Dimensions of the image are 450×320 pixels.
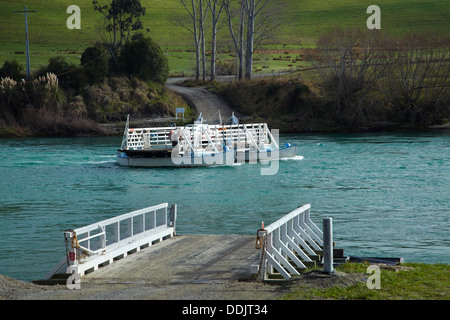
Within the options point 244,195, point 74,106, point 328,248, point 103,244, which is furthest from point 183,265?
point 74,106

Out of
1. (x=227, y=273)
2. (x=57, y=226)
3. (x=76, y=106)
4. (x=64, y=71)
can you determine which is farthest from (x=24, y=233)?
(x=64, y=71)

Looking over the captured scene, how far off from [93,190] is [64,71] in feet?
134

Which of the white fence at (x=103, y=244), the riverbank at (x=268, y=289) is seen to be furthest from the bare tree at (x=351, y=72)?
the riverbank at (x=268, y=289)

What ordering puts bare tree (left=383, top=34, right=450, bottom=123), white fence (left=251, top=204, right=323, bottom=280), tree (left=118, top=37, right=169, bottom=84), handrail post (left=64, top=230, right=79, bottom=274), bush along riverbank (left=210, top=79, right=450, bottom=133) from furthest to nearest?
tree (left=118, top=37, right=169, bottom=84), bare tree (left=383, top=34, right=450, bottom=123), bush along riverbank (left=210, top=79, right=450, bottom=133), handrail post (left=64, top=230, right=79, bottom=274), white fence (left=251, top=204, right=323, bottom=280)

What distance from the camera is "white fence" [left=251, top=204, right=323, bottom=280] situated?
15180mm

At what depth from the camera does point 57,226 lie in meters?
26.0

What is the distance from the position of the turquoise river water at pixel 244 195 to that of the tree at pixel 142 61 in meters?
21.4

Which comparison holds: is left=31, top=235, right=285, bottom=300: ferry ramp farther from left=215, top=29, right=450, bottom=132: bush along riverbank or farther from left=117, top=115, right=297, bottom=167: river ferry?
left=215, top=29, right=450, bottom=132: bush along riverbank

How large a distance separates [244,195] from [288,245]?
15884 mm

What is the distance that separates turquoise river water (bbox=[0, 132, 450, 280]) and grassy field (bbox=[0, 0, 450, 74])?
6178cm

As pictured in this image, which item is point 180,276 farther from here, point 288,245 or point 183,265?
point 288,245

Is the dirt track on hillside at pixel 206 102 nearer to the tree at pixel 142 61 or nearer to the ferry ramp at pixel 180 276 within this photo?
the tree at pixel 142 61

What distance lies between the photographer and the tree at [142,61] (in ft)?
250

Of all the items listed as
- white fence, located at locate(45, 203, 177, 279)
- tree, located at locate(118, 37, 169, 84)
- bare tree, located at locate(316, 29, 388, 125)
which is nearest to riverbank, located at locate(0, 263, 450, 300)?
white fence, located at locate(45, 203, 177, 279)
